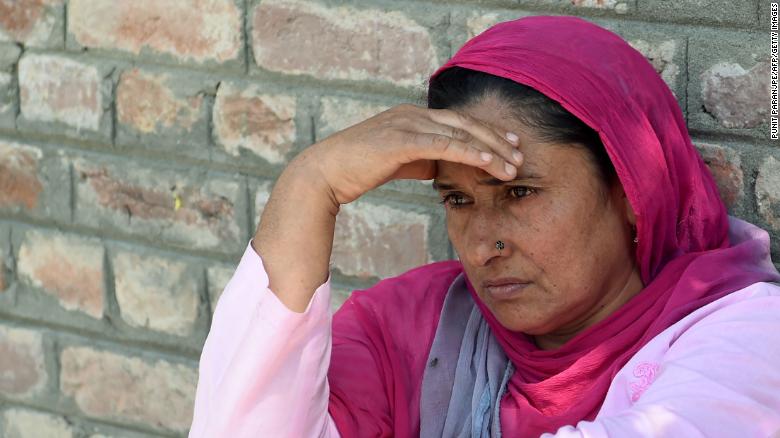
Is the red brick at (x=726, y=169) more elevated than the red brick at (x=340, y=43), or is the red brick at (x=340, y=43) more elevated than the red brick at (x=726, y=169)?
the red brick at (x=340, y=43)

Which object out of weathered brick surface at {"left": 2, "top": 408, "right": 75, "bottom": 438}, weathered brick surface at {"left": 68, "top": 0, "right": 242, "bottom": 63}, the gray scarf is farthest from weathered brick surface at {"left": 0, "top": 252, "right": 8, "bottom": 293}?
the gray scarf

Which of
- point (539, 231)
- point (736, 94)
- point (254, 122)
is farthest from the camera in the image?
point (254, 122)

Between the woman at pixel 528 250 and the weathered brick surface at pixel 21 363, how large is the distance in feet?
4.87

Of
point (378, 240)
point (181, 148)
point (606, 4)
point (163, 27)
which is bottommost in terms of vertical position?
point (378, 240)

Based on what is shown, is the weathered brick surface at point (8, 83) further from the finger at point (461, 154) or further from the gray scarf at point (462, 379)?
the finger at point (461, 154)

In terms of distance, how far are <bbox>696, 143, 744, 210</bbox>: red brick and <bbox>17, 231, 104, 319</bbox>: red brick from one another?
1.80m

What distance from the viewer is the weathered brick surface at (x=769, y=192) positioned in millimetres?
2875

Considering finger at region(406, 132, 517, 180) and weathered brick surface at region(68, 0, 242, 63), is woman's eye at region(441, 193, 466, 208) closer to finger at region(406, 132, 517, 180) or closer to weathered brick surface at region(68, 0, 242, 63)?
finger at region(406, 132, 517, 180)

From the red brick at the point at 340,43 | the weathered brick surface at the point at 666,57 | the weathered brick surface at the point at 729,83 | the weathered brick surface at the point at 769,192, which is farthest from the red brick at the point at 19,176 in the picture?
the weathered brick surface at the point at 769,192

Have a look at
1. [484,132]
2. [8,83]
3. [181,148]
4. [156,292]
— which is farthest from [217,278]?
[484,132]

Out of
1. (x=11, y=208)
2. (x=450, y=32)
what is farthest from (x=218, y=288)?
(x=450, y=32)

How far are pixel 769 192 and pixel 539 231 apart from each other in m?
0.64

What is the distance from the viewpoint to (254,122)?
3506 mm

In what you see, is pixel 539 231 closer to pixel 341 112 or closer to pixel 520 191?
pixel 520 191
